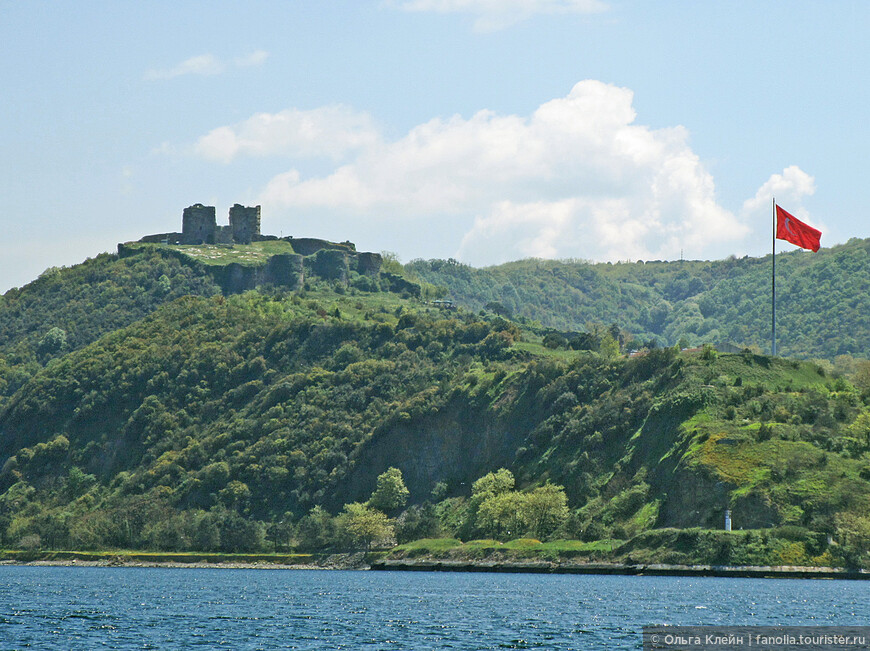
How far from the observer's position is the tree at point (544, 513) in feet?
440

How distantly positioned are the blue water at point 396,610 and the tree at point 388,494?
38.3 m

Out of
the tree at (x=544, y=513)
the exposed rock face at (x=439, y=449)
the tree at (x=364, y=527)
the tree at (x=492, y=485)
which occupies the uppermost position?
the exposed rock face at (x=439, y=449)

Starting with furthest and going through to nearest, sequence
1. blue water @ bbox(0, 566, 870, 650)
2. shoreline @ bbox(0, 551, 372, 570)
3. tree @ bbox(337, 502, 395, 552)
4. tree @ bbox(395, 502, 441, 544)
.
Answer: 1. tree @ bbox(395, 502, 441, 544)
2. shoreline @ bbox(0, 551, 372, 570)
3. tree @ bbox(337, 502, 395, 552)
4. blue water @ bbox(0, 566, 870, 650)

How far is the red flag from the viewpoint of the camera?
117831 mm

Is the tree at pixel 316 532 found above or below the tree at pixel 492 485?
below

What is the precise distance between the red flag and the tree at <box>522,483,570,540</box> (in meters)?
36.1

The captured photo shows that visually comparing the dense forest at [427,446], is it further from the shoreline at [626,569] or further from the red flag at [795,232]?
the red flag at [795,232]

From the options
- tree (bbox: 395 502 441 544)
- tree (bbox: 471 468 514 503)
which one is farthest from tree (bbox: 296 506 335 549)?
tree (bbox: 471 468 514 503)

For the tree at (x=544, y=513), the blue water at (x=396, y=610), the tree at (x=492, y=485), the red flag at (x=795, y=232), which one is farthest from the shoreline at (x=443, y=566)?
the red flag at (x=795, y=232)

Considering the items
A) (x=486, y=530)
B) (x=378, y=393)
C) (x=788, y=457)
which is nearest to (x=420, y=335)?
(x=378, y=393)

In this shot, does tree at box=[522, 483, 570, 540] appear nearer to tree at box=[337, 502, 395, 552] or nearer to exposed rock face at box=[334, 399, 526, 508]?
tree at box=[337, 502, 395, 552]

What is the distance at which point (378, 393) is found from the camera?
588ft

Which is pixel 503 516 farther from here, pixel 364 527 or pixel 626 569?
pixel 626 569

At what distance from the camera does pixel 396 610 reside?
78.1m
